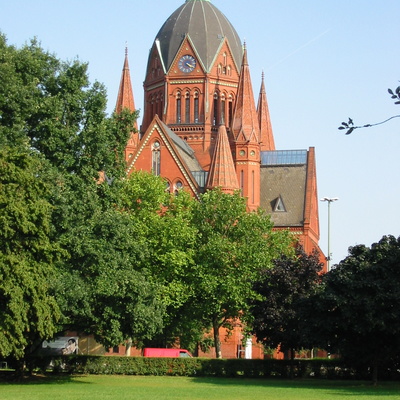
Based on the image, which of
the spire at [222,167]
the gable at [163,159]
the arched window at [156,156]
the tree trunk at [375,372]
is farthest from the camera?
the arched window at [156,156]

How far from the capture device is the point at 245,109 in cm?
8206

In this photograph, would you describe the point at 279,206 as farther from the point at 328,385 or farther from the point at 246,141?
the point at 328,385

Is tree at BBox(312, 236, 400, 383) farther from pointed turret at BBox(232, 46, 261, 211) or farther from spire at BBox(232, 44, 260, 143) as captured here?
spire at BBox(232, 44, 260, 143)

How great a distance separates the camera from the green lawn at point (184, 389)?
3522 centimetres

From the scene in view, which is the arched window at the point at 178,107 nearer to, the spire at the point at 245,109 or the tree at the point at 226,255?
the spire at the point at 245,109

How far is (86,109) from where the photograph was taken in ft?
161

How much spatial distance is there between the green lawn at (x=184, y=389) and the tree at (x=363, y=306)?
1.83 metres

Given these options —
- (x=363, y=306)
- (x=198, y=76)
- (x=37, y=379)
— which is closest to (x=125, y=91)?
(x=198, y=76)

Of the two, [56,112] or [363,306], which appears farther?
[56,112]

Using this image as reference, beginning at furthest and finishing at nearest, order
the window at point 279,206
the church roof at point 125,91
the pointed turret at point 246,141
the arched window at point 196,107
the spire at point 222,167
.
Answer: the church roof at point 125,91, the arched window at point 196,107, the window at point 279,206, the pointed turret at point 246,141, the spire at point 222,167

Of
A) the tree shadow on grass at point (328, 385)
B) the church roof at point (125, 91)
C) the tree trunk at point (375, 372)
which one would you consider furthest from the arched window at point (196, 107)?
the tree trunk at point (375, 372)

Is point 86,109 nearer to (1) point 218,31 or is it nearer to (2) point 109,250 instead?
(2) point 109,250

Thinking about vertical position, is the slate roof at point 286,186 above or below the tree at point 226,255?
above

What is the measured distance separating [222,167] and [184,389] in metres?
35.7
